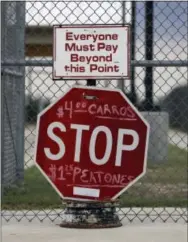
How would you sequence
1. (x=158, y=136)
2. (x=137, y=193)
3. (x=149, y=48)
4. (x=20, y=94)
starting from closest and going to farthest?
(x=137, y=193), (x=20, y=94), (x=149, y=48), (x=158, y=136)

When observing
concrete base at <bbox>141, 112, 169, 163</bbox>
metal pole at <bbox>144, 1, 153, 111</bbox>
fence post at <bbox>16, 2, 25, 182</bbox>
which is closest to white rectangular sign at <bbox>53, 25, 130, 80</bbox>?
fence post at <bbox>16, 2, 25, 182</bbox>

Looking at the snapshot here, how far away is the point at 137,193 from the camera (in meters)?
8.92

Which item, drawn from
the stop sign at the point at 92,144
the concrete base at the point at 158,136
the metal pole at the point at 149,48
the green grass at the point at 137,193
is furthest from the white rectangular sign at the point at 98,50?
the concrete base at the point at 158,136

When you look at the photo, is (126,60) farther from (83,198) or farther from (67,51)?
(83,198)

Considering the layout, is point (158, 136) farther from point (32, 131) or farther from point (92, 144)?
point (92, 144)

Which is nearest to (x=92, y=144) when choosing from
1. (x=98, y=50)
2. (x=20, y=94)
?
(x=98, y=50)

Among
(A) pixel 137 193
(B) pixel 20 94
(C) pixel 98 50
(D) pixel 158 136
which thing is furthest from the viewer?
(D) pixel 158 136

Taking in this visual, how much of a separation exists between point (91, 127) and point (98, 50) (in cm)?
64

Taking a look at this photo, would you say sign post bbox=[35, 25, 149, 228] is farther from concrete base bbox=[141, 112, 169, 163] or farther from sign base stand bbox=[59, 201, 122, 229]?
concrete base bbox=[141, 112, 169, 163]

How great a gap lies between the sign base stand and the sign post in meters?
0.07

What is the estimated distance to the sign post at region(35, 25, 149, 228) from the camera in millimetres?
6043

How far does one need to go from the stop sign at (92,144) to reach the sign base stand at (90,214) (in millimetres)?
96

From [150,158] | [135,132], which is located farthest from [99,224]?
[150,158]

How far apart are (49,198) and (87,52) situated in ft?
8.88
